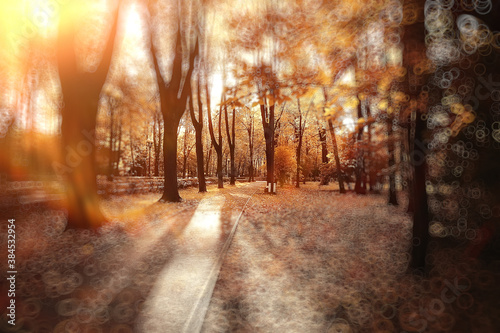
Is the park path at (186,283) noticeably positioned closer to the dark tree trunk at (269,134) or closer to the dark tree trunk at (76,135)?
the dark tree trunk at (76,135)

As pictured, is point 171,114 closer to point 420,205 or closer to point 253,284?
point 253,284

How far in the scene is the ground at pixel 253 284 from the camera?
3.74 meters

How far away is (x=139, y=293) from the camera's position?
14.8 ft

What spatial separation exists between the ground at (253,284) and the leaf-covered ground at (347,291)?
2cm

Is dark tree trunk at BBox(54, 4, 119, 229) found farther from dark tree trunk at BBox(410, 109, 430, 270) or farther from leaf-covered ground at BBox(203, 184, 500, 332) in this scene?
dark tree trunk at BBox(410, 109, 430, 270)

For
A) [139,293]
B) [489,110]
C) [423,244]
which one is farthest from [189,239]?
[489,110]

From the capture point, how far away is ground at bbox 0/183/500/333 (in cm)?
374

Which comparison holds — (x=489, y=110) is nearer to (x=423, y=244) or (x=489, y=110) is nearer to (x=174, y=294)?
(x=423, y=244)

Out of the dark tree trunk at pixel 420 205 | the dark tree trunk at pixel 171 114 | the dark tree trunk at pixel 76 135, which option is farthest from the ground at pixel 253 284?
the dark tree trunk at pixel 171 114

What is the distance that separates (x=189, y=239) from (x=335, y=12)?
267 inches

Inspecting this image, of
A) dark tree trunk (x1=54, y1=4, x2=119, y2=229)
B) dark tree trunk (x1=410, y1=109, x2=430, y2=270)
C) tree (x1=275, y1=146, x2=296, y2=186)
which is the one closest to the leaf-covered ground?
dark tree trunk (x1=410, y1=109, x2=430, y2=270)

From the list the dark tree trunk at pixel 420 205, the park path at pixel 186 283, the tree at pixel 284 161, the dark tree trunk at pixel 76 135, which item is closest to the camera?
the park path at pixel 186 283

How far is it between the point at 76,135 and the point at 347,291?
8998 mm

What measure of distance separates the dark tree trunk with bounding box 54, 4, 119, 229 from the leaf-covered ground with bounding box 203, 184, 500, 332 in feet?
16.9
